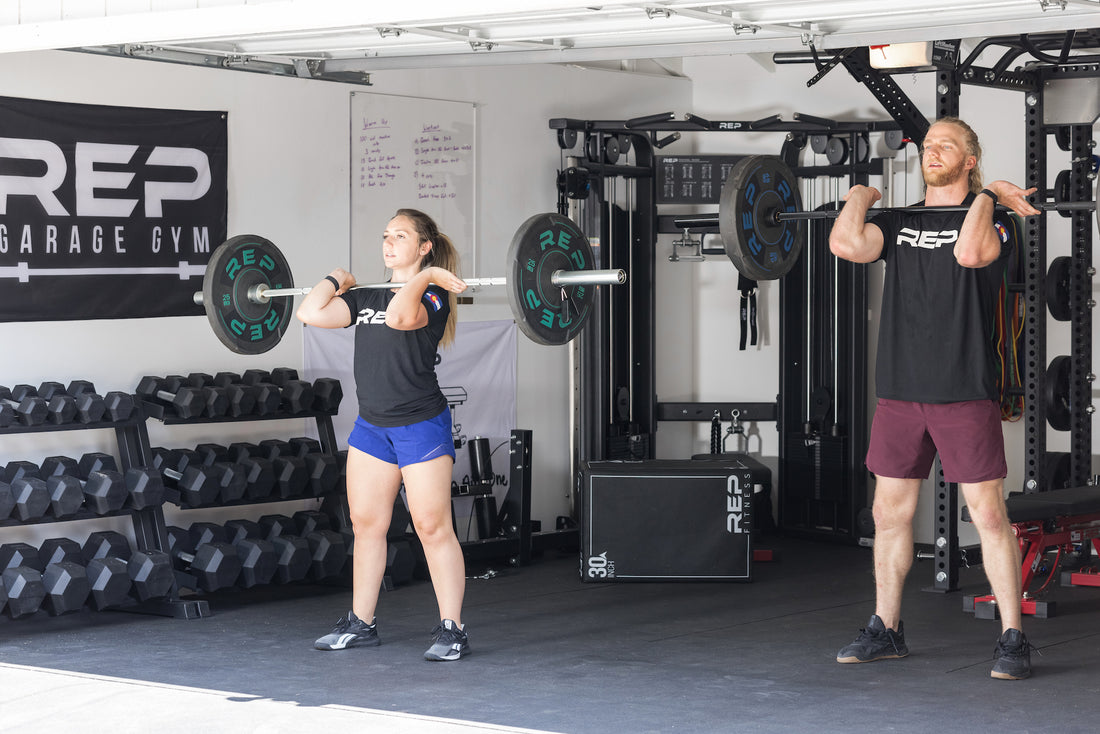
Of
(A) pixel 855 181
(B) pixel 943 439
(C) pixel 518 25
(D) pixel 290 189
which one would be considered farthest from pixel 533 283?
(A) pixel 855 181

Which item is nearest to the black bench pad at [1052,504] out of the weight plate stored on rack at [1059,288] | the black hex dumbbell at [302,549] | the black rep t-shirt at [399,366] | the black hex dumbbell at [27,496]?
the weight plate stored on rack at [1059,288]

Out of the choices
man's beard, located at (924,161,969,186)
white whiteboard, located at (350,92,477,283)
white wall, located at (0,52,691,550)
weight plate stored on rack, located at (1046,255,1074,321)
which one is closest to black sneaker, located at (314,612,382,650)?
white wall, located at (0,52,691,550)

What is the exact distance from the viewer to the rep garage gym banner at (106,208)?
4778 millimetres

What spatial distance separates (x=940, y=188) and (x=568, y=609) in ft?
6.45

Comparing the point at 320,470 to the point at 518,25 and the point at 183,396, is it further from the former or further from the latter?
the point at 518,25

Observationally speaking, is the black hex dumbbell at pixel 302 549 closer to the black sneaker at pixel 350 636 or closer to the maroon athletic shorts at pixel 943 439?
the black sneaker at pixel 350 636

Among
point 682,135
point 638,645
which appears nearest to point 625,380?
point 682,135

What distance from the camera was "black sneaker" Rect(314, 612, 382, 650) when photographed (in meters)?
4.20

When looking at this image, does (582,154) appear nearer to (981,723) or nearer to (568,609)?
(568,609)

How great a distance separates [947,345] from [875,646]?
34.5 inches

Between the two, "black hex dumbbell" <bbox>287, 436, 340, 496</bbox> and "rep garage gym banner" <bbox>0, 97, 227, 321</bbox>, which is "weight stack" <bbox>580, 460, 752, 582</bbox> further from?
"rep garage gym banner" <bbox>0, 97, 227, 321</bbox>

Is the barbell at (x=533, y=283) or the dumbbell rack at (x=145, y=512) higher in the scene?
the barbell at (x=533, y=283)

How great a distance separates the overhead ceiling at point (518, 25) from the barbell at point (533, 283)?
588mm

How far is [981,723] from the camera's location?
3.42 m
